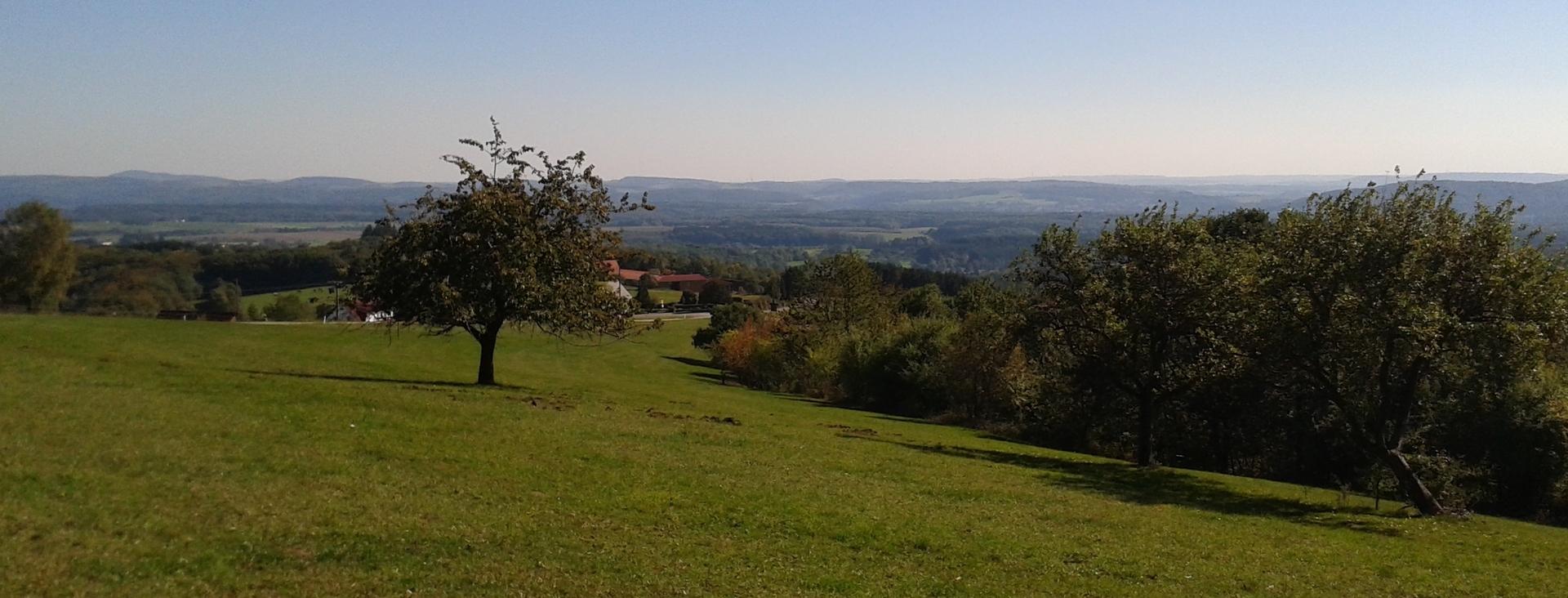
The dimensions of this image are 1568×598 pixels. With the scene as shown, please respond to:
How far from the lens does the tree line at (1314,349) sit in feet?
84.9

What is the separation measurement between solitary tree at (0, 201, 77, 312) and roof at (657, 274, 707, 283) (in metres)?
100

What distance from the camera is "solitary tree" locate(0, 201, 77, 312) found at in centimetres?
7731

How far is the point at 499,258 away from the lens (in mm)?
38750

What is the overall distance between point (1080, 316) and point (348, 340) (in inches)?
1896

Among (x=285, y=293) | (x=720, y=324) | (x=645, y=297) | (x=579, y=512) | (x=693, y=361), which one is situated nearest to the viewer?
(x=579, y=512)

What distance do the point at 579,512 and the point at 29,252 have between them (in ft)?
271

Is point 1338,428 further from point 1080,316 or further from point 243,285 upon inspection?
point 243,285

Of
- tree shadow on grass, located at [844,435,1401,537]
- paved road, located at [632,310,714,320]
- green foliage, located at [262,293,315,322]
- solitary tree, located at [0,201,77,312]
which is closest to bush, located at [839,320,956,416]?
tree shadow on grass, located at [844,435,1401,537]

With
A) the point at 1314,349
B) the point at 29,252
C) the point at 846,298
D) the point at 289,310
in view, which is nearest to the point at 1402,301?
the point at 1314,349

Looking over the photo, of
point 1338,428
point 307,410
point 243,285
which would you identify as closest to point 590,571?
point 307,410

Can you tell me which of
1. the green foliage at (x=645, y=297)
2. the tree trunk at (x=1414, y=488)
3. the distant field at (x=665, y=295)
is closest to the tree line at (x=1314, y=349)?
the tree trunk at (x=1414, y=488)

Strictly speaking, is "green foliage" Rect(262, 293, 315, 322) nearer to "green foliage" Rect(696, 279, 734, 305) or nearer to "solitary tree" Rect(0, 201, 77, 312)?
"solitary tree" Rect(0, 201, 77, 312)

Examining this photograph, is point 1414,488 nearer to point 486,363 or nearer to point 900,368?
point 486,363

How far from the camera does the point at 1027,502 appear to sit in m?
23.9
